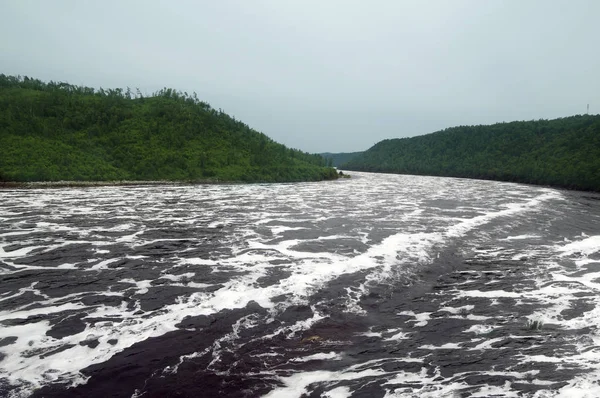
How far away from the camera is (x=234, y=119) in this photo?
248 feet

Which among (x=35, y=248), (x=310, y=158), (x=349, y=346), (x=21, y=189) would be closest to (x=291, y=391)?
(x=349, y=346)

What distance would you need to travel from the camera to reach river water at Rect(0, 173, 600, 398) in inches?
243

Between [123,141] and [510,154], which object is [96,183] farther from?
[510,154]

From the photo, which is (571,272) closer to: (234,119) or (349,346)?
(349,346)

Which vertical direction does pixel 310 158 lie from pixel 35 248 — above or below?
above

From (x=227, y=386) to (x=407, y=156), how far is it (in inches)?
5227

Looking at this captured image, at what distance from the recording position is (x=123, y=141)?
56.1 metres

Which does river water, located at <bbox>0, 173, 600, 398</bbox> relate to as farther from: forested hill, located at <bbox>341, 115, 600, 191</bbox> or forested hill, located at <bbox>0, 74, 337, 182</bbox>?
forested hill, located at <bbox>341, 115, 600, 191</bbox>

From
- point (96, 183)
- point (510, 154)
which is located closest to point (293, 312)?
point (96, 183)

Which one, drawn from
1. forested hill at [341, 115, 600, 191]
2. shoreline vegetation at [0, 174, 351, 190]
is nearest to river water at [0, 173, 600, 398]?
shoreline vegetation at [0, 174, 351, 190]

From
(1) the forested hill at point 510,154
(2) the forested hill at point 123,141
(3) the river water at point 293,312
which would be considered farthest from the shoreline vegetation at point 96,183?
(1) the forested hill at point 510,154

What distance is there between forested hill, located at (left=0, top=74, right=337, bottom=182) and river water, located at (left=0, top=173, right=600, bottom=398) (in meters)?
29.8

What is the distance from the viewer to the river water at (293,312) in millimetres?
6172

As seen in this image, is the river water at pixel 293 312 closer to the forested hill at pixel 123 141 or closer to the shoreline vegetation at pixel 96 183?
the shoreline vegetation at pixel 96 183
